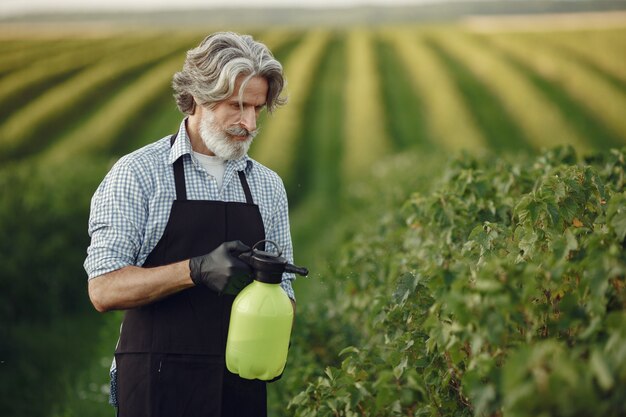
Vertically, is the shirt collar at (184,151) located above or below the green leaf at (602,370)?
above

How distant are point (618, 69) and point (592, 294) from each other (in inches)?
1042

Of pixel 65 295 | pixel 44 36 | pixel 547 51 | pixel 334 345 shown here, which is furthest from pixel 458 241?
pixel 547 51

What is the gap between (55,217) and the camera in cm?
848

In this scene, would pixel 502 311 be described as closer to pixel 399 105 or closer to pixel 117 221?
pixel 117 221

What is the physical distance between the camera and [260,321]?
2.49 m

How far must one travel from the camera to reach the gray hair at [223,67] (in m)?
2.73

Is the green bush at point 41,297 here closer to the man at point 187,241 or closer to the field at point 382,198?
the field at point 382,198

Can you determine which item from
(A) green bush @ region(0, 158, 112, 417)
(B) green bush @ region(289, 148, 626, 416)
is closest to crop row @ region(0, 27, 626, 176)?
(A) green bush @ region(0, 158, 112, 417)

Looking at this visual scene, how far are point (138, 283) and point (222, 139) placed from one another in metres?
0.63

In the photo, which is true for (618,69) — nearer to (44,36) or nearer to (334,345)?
(44,36)

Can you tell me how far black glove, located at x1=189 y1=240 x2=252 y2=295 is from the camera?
2432 mm

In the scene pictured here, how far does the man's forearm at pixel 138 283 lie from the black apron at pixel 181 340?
16cm

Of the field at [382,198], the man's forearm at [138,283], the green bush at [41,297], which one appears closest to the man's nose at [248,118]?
the man's forearm at [138,283]

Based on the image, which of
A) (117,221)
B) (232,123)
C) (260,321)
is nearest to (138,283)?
(117,221)
